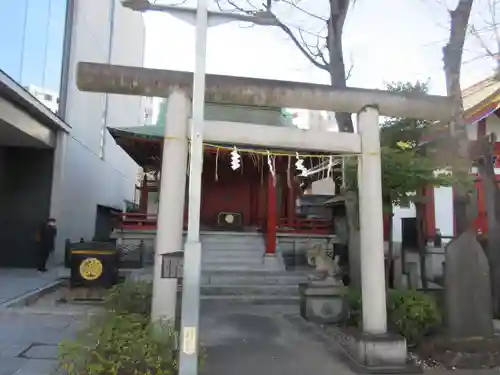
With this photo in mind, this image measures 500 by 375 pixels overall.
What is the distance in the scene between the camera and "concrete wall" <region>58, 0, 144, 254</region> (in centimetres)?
1666

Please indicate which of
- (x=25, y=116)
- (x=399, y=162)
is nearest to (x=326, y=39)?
(x=399, y=162)

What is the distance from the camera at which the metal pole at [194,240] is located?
4238mm

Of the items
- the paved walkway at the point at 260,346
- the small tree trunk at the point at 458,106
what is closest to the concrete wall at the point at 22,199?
the paved walkway at the point at 260,346

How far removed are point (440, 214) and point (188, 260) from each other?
50.4ft

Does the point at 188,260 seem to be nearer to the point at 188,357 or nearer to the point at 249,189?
the point at 188,357

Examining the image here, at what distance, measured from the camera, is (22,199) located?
611 inches

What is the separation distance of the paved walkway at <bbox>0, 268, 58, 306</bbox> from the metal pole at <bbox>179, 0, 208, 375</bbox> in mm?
6122

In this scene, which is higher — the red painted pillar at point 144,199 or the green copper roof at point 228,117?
the green copper roof at point 228,117

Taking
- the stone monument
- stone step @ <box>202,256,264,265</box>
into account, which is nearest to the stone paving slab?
the stone monument

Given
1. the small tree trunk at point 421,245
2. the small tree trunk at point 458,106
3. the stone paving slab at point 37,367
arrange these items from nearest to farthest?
the stone paving slab at point 37,367, the small tree trunk at point 458,106, the small tree trunk at point 421,245

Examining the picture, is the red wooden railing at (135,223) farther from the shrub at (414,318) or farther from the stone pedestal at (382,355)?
the stone pedestal at (382,355)

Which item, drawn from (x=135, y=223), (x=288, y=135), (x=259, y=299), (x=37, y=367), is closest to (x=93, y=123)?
(x=135, y=223)

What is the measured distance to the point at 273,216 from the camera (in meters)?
14.7

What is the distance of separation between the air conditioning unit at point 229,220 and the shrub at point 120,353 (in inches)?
509
